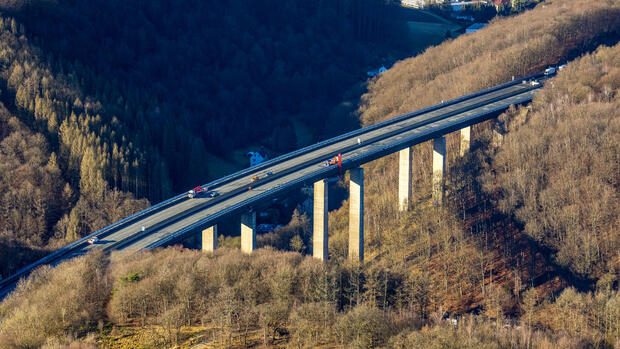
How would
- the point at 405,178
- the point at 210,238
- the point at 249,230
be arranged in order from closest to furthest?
the point at 210,238
the point at 249,230
the point at 405,178

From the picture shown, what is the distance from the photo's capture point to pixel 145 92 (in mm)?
128875

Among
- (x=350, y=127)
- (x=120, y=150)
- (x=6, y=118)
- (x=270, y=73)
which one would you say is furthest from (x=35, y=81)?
(x=270, y=73)

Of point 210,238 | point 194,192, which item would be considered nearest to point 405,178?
point 194,192

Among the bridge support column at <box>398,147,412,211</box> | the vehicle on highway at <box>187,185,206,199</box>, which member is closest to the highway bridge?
A: the bridge support column at <box>398,147,412,211</box>

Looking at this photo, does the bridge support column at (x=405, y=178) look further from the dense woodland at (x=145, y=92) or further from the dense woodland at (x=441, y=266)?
the dense woodland at (x=145, y=92)

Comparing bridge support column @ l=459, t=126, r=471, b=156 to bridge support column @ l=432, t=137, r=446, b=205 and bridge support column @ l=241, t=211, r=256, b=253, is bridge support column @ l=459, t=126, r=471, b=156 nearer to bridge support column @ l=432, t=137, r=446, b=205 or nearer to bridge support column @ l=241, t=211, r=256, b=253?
bridge support column @ l=432, t=137, r=446, b=205

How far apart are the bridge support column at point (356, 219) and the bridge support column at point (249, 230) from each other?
1239 cm

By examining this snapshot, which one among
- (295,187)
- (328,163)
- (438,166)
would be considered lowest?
(295,187)

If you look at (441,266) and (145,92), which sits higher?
(145,92)

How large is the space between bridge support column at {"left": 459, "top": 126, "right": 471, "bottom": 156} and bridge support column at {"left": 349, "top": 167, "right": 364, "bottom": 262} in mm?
22797

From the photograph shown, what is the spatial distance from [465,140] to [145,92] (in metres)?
50.9

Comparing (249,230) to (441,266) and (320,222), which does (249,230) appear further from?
(441,266)

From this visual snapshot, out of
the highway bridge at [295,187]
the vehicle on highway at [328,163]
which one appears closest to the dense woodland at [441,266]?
the highway bridge at [295,187]

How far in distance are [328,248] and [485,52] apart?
60.8 m
